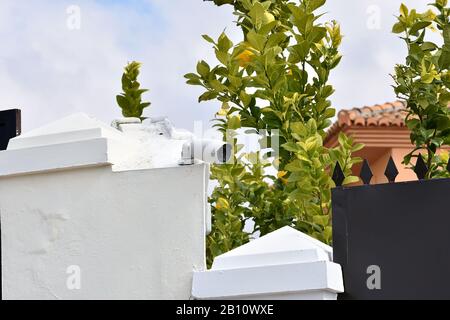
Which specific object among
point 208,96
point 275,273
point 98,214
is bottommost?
point 275,273

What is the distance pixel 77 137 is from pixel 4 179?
17.4 inches

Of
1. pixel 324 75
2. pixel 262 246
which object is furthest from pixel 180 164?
pixel 324 75

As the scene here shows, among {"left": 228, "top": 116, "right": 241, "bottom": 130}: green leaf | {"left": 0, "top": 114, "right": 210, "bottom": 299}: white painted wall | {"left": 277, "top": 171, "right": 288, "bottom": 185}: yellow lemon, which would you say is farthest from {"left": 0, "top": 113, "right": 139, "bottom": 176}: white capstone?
{"left": 277, "top": 171, "right": 288, "bottom": 185}: yellow lemon

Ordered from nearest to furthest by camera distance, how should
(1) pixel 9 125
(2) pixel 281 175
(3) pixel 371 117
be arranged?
(1) pixel 9 125 < (2) pixel 281 175 < (3) pixel 371 117

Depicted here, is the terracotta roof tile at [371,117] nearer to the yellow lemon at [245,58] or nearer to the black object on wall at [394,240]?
the yellow lemon at [245,58]

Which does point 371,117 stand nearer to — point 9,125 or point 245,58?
point 245,58

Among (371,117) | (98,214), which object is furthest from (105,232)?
(371,117)

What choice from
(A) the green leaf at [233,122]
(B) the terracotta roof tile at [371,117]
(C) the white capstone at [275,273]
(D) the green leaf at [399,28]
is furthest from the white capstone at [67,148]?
(B) the terracotta roof tile at [371,117]

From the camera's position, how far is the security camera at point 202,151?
14.7ft

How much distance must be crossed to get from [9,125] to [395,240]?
221cm

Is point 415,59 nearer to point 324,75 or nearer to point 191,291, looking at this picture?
point 324,75

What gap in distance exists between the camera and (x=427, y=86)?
18.2ft

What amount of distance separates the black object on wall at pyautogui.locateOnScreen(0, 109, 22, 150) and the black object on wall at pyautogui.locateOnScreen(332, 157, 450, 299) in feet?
6.06

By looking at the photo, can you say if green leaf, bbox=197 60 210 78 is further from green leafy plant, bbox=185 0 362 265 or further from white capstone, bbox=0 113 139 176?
white capstone, bbox=0 113 139 176
